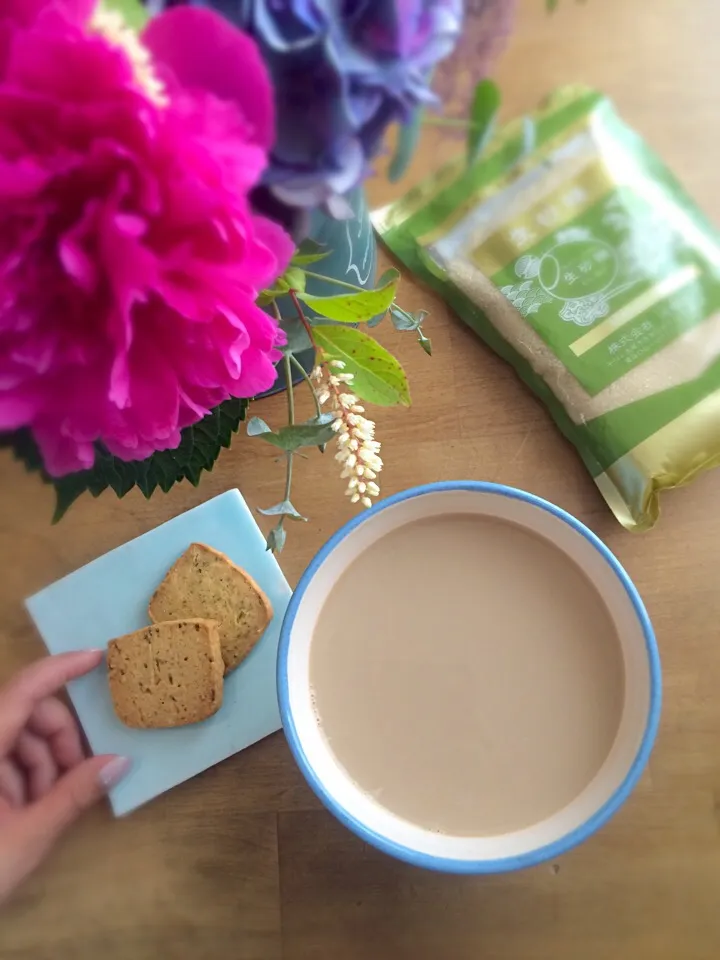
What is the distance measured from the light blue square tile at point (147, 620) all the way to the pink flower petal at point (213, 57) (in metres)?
0.36

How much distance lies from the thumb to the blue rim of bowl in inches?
6.8

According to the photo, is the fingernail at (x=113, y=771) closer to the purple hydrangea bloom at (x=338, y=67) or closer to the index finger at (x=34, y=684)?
the index finger at (x=34, y=684)

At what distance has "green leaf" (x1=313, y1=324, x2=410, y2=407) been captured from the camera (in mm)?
360

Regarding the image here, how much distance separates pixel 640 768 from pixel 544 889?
0.53 feet

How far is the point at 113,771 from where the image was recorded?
0.51 meters

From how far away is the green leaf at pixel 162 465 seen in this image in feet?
1.06

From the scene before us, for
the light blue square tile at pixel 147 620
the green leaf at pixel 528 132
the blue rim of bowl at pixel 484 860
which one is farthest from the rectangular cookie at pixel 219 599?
the green leaf at pixel 528 132

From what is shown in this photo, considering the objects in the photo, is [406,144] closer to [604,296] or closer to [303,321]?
[303,321]

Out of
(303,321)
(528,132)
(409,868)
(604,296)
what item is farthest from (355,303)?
(409,868)

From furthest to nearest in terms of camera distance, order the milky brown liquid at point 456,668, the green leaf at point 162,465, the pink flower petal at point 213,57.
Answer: the milky brown liquid at point 456,668 < the green leaf at point 162,465 < the pink flower petal at point 213,57

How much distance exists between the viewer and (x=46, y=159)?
201 mm

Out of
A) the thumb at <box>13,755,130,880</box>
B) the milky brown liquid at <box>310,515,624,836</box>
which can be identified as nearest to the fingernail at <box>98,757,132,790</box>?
the thumb at <box>13,755,130,880</box>

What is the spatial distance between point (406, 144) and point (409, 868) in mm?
452

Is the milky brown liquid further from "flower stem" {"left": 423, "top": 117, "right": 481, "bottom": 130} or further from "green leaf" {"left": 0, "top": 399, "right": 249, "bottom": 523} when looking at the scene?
"flower stem" {"left": 423, "top": 117, "right": 481, "bottom": 130}
